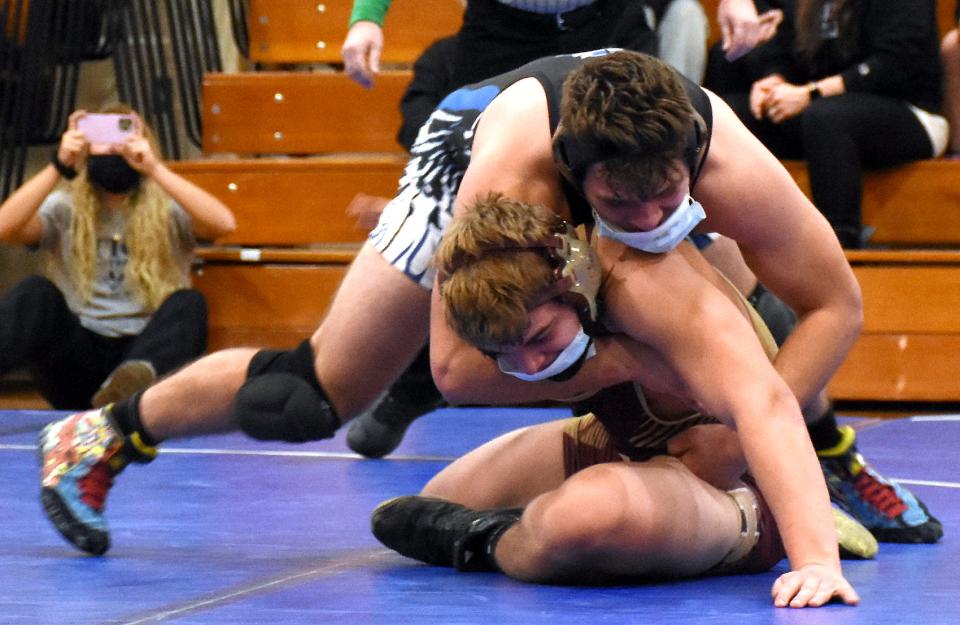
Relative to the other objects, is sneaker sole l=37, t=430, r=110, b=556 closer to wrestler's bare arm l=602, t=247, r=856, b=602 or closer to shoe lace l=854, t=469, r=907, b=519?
wrestler's bare arm l=602, t=247, r=856, b=602

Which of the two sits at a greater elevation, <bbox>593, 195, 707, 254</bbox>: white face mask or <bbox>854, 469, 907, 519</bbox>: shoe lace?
<bbox>593, 195, 707, 254</bbox>: white face mask

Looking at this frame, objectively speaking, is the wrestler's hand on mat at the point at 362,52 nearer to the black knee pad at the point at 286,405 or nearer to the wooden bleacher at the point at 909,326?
the black knee pad at the point at 286,405

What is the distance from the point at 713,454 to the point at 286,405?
598 mm

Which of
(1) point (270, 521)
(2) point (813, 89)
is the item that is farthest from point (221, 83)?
(1) point (270, 521)

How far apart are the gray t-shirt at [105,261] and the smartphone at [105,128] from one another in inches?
8.4

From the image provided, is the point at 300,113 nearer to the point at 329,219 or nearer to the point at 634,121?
the point at 329,219

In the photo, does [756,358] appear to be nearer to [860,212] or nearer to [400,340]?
[400,340]

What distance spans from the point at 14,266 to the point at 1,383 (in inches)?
16.2

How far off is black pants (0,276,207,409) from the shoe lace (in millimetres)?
2352

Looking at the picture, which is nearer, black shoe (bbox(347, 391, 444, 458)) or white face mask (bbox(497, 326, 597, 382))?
white face mask (bbox(497, 326, 597, 382))

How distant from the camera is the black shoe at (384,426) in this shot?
10.5ft

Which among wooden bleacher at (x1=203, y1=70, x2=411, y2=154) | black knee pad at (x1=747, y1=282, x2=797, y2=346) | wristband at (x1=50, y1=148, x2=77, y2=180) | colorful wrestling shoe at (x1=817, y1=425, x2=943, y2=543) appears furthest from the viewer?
wooden bleacher at (x1=203, y1=70, x2=411, y2=154)

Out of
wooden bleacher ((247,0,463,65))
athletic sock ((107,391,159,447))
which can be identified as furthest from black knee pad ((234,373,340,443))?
wooden bleacher ((247,0,463,65))

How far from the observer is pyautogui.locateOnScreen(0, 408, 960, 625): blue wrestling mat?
1726mm
